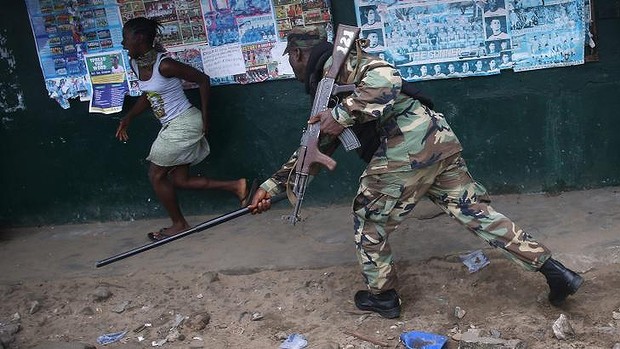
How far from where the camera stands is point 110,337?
427 cm

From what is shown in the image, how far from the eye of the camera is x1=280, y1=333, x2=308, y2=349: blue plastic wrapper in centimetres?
388

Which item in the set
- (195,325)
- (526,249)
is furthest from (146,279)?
(526,249)

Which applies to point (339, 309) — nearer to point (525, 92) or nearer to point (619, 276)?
point (619, 276)

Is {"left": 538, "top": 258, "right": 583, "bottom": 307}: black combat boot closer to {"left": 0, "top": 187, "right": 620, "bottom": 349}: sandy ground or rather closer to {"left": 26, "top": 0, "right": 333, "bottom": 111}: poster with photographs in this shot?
{"left": 0, "top": 187, "right": 620, "bottom": 349}: sandy ground

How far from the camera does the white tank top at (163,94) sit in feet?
16.3

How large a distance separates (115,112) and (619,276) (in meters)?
3.61

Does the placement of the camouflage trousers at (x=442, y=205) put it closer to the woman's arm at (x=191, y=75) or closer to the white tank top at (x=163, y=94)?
the woman's arm at (x=191, y=75)

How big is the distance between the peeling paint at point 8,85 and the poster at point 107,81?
62 cm

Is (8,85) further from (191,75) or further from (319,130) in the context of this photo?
(319,130)

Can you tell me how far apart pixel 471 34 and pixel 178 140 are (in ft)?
6.76

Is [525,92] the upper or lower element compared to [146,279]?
upper

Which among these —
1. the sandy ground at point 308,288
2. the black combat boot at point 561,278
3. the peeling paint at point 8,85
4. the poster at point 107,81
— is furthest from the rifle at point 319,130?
the peeling paint at point 8,85

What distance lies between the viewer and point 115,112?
5.56 metres

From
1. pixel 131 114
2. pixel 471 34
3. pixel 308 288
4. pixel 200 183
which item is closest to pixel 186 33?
pixel 131 114
